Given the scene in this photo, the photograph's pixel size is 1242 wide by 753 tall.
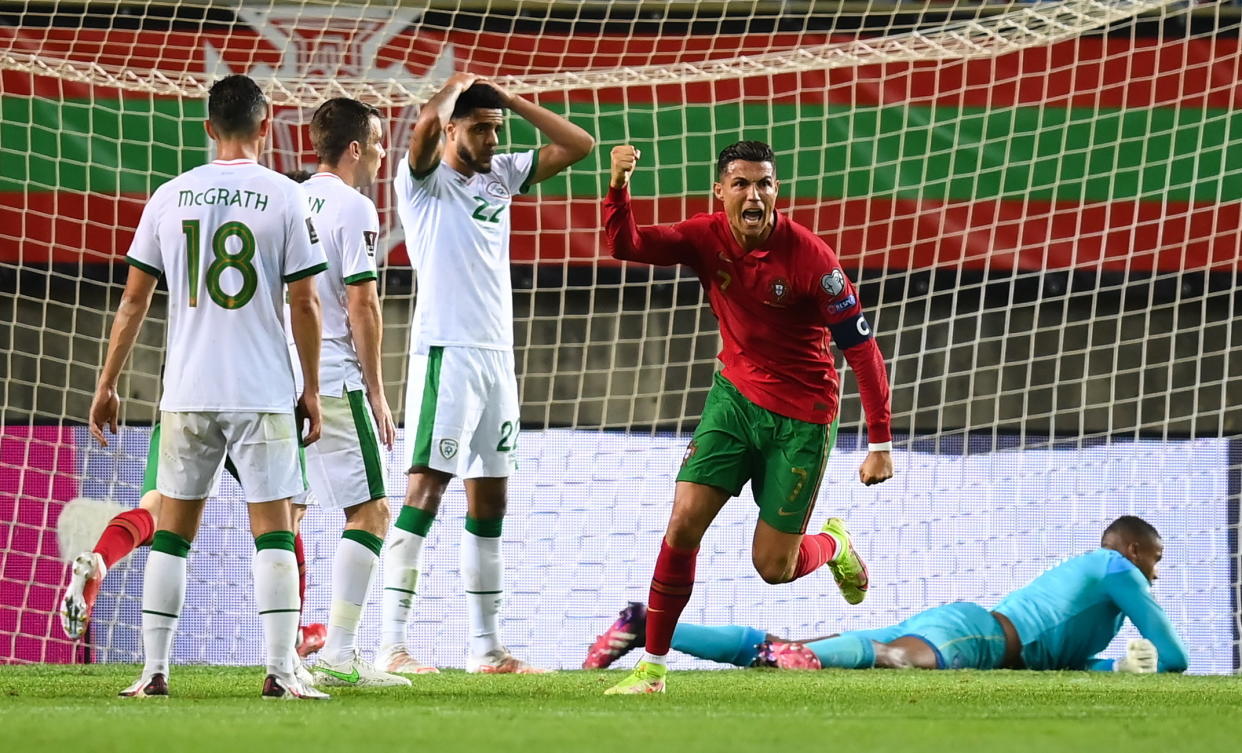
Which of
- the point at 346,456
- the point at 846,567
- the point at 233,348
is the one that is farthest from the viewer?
Result: the point at 846,567

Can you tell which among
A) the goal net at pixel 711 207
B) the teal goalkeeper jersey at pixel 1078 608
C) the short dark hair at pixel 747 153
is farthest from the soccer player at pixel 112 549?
the teal goalkeeper jersey at pixel 1078 608

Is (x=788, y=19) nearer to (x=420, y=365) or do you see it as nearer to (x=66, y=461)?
(x=420, y=365)

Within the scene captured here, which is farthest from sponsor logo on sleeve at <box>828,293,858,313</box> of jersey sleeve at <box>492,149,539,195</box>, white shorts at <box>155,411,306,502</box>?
white shorts at <box>155,411,306,502</box>

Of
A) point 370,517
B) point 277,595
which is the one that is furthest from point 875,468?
point 277,595

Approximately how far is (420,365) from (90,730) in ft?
8.29

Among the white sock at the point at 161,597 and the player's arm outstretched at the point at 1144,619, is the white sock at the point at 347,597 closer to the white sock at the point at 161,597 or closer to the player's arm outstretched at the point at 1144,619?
the white sock at the point at 161,597

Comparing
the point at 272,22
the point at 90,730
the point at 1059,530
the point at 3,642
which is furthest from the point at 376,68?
the point at 90,730

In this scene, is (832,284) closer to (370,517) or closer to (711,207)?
(370,517)

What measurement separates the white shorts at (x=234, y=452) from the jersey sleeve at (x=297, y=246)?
381mm

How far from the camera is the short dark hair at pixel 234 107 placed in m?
4.45

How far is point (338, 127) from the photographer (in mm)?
5523

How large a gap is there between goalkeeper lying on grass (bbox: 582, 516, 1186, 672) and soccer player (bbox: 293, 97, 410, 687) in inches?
75.7

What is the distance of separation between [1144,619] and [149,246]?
14.9 ft

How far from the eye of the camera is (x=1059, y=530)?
331 inches
